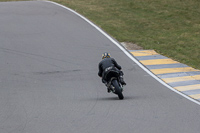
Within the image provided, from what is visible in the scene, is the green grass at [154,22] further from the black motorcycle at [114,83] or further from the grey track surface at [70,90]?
the black motorcycle at [114,83]

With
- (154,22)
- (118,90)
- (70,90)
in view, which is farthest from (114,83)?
(154,22)

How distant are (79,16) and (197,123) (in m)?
18.7

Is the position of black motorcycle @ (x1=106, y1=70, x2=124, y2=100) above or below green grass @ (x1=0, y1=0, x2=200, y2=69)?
below

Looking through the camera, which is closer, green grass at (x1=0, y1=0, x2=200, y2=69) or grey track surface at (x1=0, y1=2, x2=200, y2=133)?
grey track surface at (x1=0, y1=2, x2=200, y2=133)

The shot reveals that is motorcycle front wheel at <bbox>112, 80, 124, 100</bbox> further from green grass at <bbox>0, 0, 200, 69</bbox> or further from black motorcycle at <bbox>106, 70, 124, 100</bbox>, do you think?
green grass at <bbox>0, 0, 200, 69</bbox>

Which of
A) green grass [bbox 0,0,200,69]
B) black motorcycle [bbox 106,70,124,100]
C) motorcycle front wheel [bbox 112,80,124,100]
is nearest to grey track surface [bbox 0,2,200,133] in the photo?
motorcycle front wheel [bbox 112,80,124,100]

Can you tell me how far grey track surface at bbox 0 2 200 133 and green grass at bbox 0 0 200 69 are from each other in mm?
2347

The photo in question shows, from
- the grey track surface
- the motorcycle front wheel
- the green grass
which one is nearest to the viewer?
the grey track surface

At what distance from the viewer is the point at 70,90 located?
1363 centimetres

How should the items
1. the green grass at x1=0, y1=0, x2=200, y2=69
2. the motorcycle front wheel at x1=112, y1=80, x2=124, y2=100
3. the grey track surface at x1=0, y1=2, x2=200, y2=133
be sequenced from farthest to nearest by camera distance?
the green grass at x1=0, y1=0, x2=200, y2=69, the motorcycle front wheel at x1=112, y1=80, x2=124, y2=100, the grey track surface at x1=0, y1=2, x2=200, y2=133

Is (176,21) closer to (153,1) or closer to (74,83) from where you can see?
(153,1)

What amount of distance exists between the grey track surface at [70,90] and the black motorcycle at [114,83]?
30cm

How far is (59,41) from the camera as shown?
20.9 m

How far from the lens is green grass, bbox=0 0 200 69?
69.5 feet
